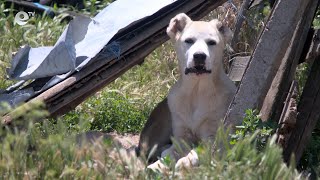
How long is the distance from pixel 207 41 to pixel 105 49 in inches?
35.3

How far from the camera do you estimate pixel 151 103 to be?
9.56 m

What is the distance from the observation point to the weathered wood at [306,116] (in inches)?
266

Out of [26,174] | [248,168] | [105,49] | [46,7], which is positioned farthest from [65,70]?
[46,7]

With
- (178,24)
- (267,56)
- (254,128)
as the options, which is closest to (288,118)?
(254,128)

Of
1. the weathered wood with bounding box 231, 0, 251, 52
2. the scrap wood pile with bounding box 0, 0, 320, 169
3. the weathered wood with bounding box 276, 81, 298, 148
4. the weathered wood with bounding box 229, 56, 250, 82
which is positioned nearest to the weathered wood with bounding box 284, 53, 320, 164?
the scrap wood pile with bounding box 0, 0, 320, 169

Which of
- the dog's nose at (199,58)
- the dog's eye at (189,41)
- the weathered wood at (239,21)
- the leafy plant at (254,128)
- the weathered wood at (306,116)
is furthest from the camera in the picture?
the weathered wood at (239,21)

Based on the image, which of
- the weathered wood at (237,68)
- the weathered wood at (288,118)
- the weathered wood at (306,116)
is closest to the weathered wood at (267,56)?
the weathered wood at (288,118)

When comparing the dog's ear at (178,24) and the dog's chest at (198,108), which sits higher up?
the dog's ear at (178,24)

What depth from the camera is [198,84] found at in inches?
286

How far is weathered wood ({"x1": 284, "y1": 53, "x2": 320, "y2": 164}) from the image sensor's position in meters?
6.75

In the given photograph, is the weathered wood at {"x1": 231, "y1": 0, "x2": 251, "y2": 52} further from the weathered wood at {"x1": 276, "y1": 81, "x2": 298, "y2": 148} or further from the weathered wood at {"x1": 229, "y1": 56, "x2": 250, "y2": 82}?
the weathered wood at {"x1": 276, "y1": 81, "x2": 298, "y2": 148}

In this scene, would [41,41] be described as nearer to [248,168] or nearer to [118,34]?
[118,34]

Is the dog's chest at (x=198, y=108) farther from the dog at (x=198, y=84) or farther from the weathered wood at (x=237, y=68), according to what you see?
the weathered wood at (x=237, y=68)

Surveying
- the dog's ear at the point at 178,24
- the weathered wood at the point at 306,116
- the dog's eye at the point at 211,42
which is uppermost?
the dog's ear at the point at 178,24
